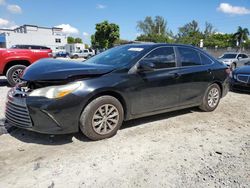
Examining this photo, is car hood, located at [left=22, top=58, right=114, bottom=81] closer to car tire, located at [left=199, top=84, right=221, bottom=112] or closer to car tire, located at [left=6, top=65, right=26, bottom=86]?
car tire, located at [left=199, top=84, right=221, bottom=112]

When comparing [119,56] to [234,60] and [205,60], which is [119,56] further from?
[234,60]

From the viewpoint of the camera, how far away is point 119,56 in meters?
4.69

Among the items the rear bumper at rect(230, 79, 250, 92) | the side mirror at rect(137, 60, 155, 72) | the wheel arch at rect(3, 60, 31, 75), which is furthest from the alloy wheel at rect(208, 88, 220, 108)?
the wheel arch at rect(3, 60, 31, 75)

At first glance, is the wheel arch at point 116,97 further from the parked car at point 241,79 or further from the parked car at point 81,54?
the parked car at point 81,54

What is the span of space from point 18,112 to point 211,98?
13.6 ft

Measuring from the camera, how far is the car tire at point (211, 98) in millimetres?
5738

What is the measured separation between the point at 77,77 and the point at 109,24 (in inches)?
1764

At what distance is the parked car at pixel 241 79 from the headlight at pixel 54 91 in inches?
265

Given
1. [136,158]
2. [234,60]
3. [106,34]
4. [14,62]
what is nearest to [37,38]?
[106,34]

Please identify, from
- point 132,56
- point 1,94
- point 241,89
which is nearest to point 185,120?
point 132,56

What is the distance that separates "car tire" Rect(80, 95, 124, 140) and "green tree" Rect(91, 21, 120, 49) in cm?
4409

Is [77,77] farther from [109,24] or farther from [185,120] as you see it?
[109,24]

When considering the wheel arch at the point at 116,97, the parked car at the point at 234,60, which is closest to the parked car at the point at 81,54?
the parked car at the point at 234,60

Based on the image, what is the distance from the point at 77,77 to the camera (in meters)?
3.73
